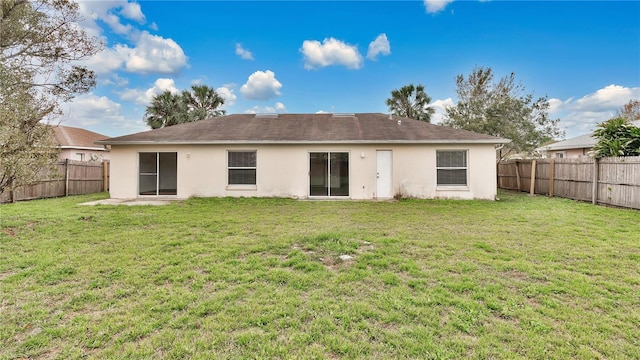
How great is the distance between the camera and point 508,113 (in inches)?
739

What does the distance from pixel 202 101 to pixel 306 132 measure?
13398 millimetres

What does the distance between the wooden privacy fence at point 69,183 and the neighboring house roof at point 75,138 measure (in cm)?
641

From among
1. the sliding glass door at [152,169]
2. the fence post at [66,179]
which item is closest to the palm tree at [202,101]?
the sliding glass door at [152,169]

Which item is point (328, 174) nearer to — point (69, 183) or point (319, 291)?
point (319, 291)

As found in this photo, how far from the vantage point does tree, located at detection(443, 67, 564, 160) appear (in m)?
18.7

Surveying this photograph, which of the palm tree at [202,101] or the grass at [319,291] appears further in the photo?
the palm tree at [202,101]

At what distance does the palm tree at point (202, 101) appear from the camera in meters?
21.4

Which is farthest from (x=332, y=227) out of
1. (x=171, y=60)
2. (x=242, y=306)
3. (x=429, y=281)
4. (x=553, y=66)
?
(x=553, y=66)

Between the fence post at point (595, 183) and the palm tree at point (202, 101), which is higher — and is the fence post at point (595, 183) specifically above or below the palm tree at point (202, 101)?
below

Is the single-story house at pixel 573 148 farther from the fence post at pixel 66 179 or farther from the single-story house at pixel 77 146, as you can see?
the single-story house at pixel 77 146

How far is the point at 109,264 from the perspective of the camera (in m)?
4.16

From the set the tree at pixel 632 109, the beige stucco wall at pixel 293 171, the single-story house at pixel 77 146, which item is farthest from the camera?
the tree at pixel 632 109

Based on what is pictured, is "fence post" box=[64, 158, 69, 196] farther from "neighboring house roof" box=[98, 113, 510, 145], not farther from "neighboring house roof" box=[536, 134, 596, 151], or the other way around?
"neighboring house roof" box=[536, 134, 596, 151]

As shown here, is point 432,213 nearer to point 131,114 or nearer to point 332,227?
point 332,227
